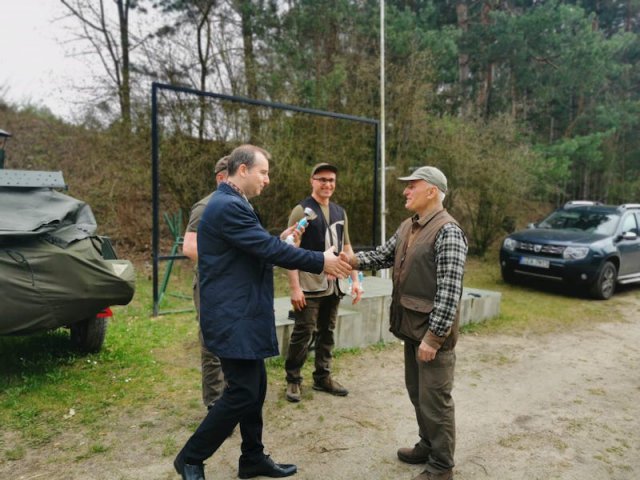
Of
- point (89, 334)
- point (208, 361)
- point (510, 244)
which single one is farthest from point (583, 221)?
point (89, 334)

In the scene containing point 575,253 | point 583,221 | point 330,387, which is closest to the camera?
point 330,387

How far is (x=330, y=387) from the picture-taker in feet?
12.6

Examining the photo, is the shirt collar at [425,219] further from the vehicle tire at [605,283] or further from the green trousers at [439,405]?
the vehicle tire at [605,283]

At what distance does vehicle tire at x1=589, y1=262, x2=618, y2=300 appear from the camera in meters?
7.89

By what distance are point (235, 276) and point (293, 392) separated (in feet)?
5.60

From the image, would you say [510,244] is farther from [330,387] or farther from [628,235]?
[330,387]

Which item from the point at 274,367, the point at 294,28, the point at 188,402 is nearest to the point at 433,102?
the point at 294,28

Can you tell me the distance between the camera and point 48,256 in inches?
131

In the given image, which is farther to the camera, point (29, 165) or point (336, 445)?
point (29, 165)

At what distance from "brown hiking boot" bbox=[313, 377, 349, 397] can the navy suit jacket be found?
1.60 metres

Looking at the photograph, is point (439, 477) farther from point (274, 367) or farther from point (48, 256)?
point (48, 256)

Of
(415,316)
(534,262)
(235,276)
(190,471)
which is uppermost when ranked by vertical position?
(235,276)

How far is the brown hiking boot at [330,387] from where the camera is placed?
12.5 feet

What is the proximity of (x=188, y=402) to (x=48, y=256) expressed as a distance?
1.46m
